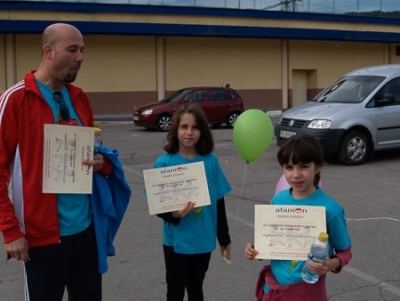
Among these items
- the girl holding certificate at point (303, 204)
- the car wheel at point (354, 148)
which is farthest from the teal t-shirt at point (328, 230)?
the car wheel at point (354, 148)

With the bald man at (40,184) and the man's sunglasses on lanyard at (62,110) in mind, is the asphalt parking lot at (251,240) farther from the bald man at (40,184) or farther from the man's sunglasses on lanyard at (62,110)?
the man's sunglasses on lanyard at (62,110)

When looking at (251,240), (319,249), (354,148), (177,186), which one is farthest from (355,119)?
(319,249)

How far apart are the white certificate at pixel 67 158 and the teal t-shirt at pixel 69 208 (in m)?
0.05

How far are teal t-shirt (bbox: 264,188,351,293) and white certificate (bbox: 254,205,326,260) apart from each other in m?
0.06

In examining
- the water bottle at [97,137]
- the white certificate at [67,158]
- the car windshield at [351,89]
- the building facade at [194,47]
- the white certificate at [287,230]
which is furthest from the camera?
the building facade at [194,47]

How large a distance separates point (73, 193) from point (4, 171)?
0.40 m

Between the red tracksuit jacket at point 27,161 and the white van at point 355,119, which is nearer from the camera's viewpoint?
the red tracksuit jacket at point 27,161

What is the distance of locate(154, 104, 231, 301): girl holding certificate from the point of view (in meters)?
3.74

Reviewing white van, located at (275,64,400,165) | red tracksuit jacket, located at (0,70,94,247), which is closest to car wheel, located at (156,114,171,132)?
white van, located at (275,64,400,165)

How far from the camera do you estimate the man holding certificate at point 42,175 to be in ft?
9.92

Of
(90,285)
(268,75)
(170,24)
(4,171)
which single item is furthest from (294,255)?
(268,75)

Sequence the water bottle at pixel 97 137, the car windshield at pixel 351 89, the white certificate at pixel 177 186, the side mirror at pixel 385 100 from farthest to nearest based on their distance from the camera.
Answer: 1. the car windshield at pixel 351 89
2. the side mirror at pixel 385 100
3. the white certificate at pixel 177 186
4. the water bottle at pixel 97 137

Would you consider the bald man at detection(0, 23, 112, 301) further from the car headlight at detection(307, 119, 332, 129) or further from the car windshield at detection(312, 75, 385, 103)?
the car windshield at detection(312, 75, 385, 103)

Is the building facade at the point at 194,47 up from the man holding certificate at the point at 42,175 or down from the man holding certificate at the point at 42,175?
up
